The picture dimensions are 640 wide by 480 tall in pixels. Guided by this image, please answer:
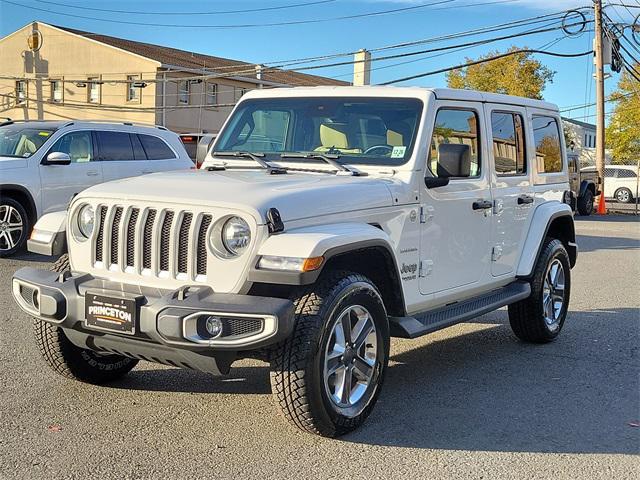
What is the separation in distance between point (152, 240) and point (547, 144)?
431 cm

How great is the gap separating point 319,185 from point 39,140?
7894mm

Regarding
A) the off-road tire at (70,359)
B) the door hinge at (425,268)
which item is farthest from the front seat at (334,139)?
the off-road tire at (70,359)

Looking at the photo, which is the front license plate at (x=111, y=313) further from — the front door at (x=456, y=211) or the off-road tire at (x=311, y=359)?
the front door at (x=456, y=211)

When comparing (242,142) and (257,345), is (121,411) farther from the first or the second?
(242,142)

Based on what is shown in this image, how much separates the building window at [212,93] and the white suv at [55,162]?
1233 inches

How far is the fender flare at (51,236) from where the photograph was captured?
15.6ft

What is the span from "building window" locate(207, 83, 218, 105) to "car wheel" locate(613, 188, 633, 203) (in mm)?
21796

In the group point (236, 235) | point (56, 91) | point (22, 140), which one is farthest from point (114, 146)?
point (56, 91)

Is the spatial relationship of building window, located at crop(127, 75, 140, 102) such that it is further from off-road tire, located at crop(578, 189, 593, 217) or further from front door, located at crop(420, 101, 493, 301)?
front door, located at crop(420, 101, 493, 301)

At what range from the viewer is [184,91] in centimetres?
4178

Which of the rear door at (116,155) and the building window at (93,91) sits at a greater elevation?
the building window at (93,91)

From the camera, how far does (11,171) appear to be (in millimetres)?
10750

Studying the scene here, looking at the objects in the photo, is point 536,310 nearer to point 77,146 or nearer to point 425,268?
point 425,268

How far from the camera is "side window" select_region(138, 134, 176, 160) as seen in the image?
1257 cm
